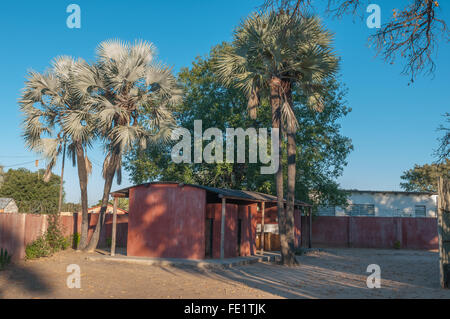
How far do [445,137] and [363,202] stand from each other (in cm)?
2617

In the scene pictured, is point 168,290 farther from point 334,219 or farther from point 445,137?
point 334,219

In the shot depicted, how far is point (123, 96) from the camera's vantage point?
754 inches

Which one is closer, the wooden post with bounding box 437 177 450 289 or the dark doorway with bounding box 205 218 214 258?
the wooden post with bounding box 437 177 450 289

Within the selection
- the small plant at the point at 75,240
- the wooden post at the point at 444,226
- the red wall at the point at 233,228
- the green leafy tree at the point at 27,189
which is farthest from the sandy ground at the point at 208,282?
the green leafy tree at the point at 27,189

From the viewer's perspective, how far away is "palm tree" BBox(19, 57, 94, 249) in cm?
1859

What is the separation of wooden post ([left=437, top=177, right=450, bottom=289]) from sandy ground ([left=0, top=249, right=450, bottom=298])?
471 mm

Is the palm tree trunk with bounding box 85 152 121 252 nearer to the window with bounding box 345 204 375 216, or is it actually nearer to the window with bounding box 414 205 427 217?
the window with bounding box 345 204 375 216

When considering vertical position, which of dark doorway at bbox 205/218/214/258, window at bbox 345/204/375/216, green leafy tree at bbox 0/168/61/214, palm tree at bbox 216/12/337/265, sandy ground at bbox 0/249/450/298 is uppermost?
palm tree at bbox 216/12/337/265

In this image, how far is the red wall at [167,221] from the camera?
1636 centimetres

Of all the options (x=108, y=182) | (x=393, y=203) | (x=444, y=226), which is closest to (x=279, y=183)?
(x=444, y=226)

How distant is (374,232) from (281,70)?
667 inches

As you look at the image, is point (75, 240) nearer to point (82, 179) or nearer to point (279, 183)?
point (82, 179)

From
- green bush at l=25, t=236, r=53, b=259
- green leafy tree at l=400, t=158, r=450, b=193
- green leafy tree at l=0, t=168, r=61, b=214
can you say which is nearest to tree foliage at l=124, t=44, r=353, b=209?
green bush at l=25, t=236, r=53, b=259

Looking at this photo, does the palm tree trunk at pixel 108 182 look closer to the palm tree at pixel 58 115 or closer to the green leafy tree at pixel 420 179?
the palm tree at pixel 58 115
